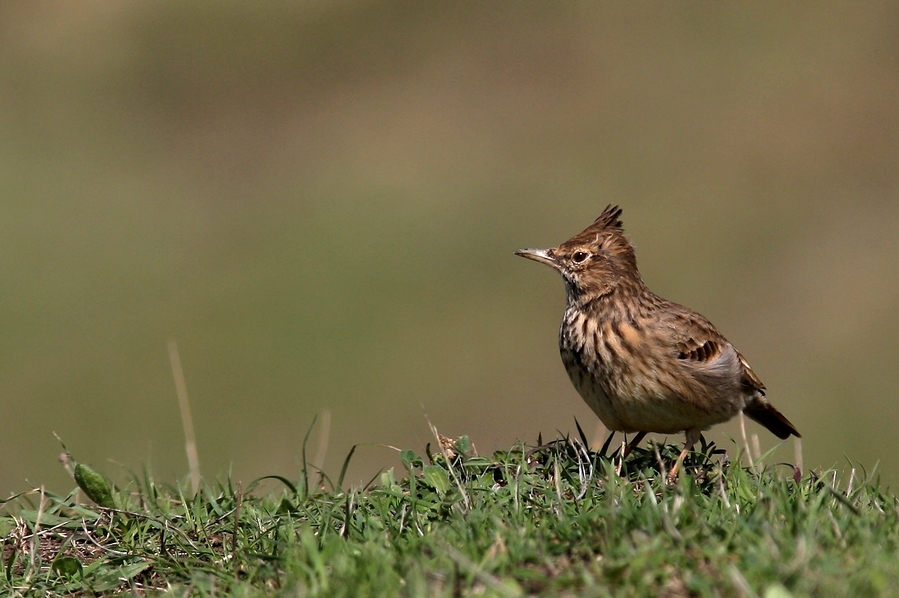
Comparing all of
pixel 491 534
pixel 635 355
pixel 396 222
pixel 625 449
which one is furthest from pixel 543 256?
pixel 396 222

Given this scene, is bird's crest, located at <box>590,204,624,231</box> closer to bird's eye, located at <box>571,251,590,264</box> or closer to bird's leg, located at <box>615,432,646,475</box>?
bird's eye, located at <box>571,251,590,264</box>

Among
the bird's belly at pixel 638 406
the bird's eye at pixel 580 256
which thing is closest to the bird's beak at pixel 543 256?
the bird's eye at pixel 580 256

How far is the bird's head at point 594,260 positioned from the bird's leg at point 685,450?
0.85 m

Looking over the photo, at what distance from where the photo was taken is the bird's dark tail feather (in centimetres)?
695

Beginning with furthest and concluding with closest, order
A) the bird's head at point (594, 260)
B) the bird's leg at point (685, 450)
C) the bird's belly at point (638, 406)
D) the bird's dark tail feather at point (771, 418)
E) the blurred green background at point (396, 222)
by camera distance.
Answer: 1. the blurred green background at point (396, 222)
2. the bird's dark tail feather at point (771, 418)
3. the bird's head at point (594, 260)
4. the bird's belly at point (638, 406)
5. the bird's leg at point (685, 450)

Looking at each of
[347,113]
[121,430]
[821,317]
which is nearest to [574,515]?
[121,430]

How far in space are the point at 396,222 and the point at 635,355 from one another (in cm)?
1224

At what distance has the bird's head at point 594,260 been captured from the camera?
267 inches

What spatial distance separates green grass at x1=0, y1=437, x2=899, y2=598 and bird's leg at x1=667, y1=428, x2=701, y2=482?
0.25 ft

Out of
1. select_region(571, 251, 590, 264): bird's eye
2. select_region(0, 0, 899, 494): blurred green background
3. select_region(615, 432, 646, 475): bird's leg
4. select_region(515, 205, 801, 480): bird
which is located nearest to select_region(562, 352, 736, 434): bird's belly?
select_region(515, 205, 801, 480): bird

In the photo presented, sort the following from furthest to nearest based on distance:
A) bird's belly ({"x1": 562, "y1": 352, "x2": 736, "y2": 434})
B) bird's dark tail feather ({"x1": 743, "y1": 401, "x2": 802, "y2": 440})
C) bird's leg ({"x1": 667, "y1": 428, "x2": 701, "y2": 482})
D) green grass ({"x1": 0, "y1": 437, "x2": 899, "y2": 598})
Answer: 1. bird's dark tail feather ({"x1": 743, "y1": 401, "x2": 802, "y2": 440})
2. bird's belly ({"x1": 562, "y1": 352, "x2": 736, "y2": 434})
3. bird's leg ({"x1": 667, "y1": 428, "x2": 701, "y2": 482})
4. green grass ({"x1": 0, "y1": 437, "x2": 899, "y2": 598})

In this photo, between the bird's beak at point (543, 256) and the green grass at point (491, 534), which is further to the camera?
the bird's beak at point (543, 256)

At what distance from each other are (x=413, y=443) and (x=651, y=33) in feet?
38.8

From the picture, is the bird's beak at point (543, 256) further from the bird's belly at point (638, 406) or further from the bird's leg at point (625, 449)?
the bird's leg at point (625, 449)
